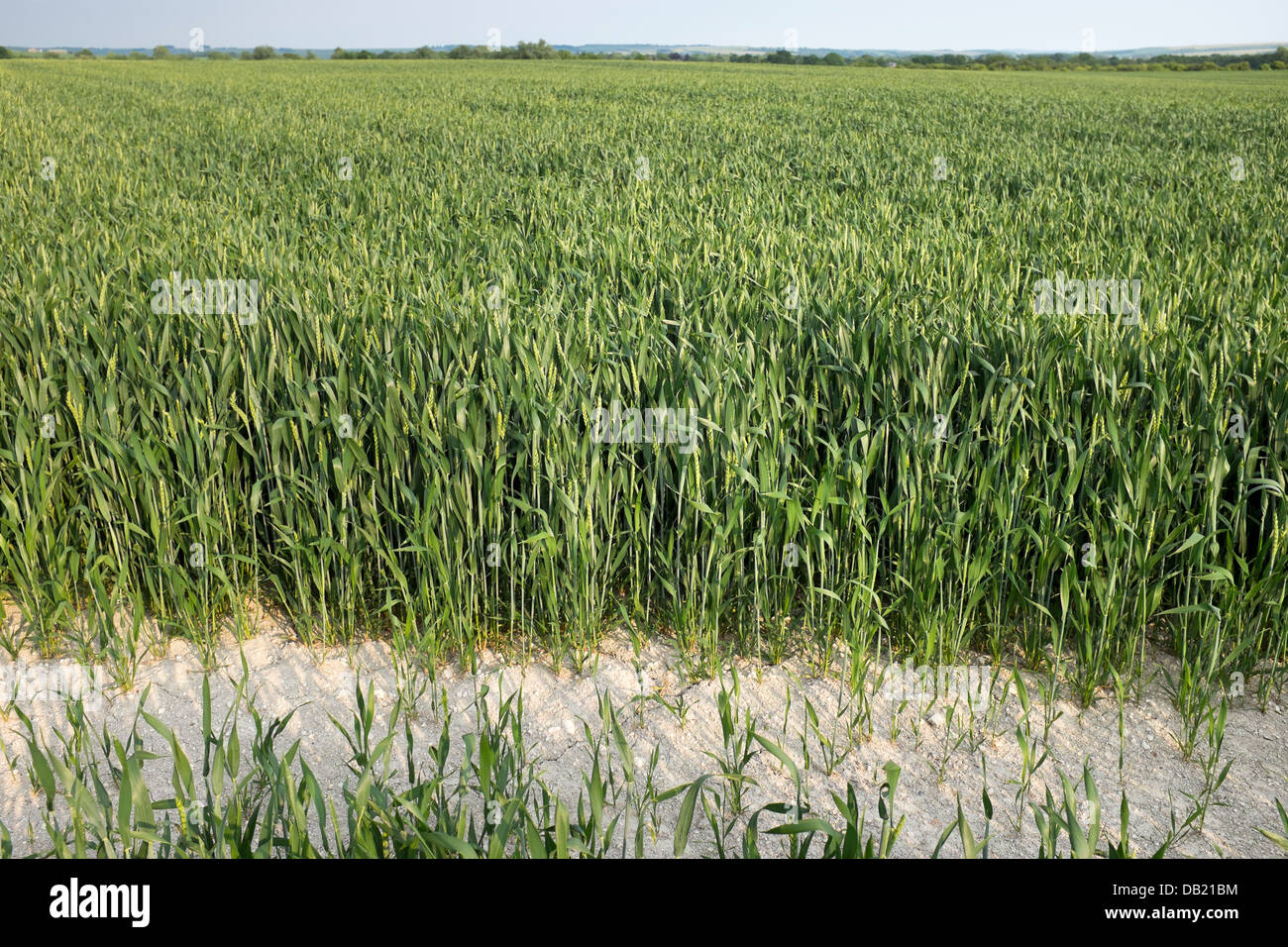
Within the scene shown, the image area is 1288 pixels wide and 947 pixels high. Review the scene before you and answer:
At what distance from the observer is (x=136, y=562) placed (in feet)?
9.75

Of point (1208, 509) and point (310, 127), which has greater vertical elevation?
point (310, 127)

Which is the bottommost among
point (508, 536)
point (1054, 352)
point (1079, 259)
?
point (508, 536)

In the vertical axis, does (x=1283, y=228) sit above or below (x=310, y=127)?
below

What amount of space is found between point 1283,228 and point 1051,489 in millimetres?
5324

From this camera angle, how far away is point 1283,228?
21.0ft

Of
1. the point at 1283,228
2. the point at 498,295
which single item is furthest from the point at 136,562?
the point at 1283,228

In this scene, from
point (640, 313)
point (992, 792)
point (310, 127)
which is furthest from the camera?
point (310, 127)

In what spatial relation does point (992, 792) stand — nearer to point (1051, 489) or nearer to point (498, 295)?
point (1051, 489)

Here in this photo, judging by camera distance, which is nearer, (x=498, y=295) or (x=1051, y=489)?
(x=1051, y=489)

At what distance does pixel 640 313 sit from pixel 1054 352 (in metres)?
1.45

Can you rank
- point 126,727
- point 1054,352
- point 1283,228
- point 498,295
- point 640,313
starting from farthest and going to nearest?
point 1283,228 < point 498,295 < point 640,313 < point 1054,352 < point 126,727
